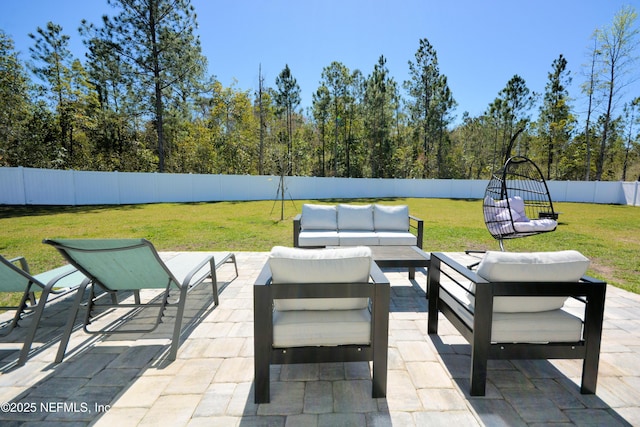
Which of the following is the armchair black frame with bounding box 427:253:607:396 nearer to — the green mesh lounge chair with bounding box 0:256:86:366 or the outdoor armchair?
the outdoor armchair

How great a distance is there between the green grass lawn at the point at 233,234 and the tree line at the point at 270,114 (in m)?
5.74

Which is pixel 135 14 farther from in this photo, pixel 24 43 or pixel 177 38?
pixel 24 43

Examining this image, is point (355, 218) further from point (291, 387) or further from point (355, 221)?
point (291, 387)

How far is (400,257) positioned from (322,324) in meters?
2.05

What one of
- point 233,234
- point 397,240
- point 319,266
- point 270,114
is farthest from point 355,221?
point 270,114

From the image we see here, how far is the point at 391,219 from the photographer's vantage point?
488 centimetres

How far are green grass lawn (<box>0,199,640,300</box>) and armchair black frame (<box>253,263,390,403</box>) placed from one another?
13.8 ft

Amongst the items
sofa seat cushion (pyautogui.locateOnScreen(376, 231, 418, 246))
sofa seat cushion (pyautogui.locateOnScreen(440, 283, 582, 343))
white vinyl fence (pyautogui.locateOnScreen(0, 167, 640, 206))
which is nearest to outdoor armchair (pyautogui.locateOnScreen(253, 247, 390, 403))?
sofa seat cushion (pyautogui.locateOnScreen(440, 283, 582, 343))

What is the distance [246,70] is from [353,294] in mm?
20319

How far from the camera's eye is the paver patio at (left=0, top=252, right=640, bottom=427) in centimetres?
165

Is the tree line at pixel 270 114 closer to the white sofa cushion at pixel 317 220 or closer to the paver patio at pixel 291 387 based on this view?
the white sofa cushion at pixel 317 220

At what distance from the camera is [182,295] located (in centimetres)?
247

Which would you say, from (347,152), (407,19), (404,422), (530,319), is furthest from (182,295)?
(347,152)

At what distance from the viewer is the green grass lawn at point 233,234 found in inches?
214
